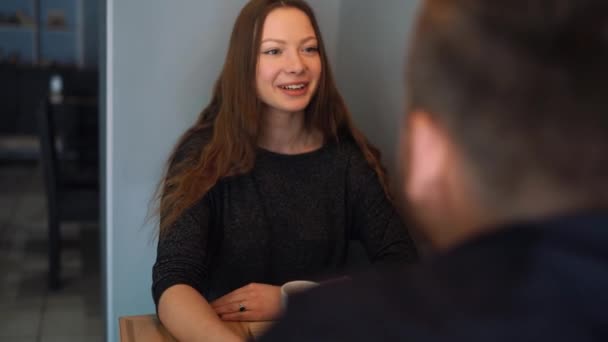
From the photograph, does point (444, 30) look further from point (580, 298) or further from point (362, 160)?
point (362, 160)

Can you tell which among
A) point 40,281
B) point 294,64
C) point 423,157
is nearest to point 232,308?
point 294,64

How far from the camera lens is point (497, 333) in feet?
1.68

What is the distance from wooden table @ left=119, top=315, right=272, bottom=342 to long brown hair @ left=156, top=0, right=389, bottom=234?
25 cm

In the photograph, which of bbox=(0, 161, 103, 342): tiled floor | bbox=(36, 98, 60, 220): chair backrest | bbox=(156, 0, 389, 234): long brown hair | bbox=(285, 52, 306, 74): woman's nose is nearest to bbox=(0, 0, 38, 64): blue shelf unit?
bbox=(0, 161, 103, 342): tiled floor

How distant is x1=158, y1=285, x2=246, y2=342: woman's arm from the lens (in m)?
1.26

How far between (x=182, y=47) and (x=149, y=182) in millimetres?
372

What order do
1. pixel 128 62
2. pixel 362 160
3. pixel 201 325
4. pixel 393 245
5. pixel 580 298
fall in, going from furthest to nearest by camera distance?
1. pixel 128 62
2. pixel 362 160
3. pixel 393 245
4. pixel 201 325
5. pixel 580 298

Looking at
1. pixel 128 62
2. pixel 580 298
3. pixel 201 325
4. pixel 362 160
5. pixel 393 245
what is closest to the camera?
pixel 580 298

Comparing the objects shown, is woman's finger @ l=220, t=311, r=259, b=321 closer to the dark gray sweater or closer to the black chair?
the dark gray sweater

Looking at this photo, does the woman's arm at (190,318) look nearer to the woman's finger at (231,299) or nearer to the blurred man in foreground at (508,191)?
the woman's finger at (231,299)

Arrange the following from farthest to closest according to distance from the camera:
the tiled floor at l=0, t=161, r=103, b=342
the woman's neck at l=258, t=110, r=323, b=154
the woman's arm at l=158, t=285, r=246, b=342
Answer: the tiled floor at l=0, t=161, r=103, b=342
the woman's neck at l=258, t=110, r=323, b=154
the woman's arm at l=158, t=285, r=246, b=342

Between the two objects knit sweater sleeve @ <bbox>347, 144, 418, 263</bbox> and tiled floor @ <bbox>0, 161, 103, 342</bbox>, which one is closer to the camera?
knit sweater sleeve @ <bbox>347, 144, 418, 263</bbox>

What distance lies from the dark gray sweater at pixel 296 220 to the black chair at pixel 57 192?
167cm

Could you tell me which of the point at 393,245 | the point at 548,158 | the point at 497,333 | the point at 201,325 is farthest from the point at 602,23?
the point at 393,245
